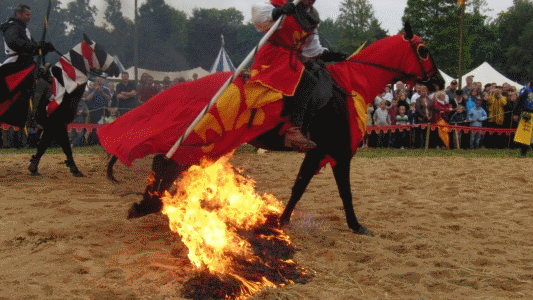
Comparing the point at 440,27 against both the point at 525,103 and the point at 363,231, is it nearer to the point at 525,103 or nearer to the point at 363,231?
the point at 525,103

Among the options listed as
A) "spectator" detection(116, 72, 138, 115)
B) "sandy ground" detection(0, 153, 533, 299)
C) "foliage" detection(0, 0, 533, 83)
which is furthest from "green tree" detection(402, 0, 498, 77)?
"sandy ground" detection(0, 153, 533, 299)

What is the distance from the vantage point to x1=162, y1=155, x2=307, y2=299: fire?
3.76 meters

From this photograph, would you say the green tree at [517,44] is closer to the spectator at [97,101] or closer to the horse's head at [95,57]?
the spectator at [97,101]

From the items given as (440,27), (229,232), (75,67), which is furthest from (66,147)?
(440,27)

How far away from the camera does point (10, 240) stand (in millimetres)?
4488

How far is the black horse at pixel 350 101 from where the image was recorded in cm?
499

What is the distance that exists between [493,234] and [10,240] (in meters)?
4.60

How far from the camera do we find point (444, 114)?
14.3 m

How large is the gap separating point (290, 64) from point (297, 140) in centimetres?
67

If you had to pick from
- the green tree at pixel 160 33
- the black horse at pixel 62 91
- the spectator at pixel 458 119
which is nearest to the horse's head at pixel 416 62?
the green tree at pixel 160 33

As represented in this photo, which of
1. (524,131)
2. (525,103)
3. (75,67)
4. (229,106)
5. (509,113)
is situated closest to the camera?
(229,106)

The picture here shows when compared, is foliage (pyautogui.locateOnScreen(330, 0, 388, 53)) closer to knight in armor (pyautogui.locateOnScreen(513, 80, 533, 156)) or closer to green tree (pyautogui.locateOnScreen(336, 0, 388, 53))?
green tree (pyautogui.locateOnScreen(336, 0, 388, 53))

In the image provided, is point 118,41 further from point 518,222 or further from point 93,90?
point 518,222

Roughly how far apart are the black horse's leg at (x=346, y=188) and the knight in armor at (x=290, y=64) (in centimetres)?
63
